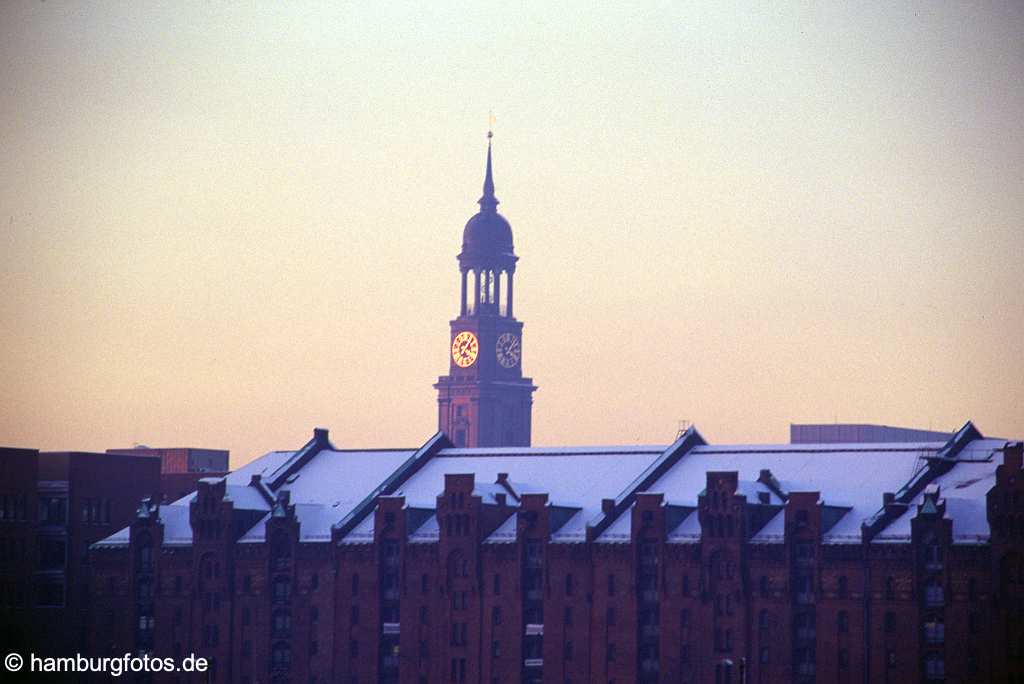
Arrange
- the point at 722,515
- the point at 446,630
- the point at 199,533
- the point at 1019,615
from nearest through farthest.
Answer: the point at 1019,615 < the point at 722,515 < the point at 446,630 < the point at 199,533

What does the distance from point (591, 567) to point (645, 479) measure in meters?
9.72

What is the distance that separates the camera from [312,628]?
536 feet

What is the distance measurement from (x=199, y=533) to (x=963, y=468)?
52755mm

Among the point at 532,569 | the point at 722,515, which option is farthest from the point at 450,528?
the point at 722,515

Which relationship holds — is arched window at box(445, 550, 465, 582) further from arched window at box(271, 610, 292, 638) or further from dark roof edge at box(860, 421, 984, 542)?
dark roof edge at box(860, 421, 984, 542)

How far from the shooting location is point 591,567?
152625 mm

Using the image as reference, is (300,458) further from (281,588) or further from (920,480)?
(920,480)

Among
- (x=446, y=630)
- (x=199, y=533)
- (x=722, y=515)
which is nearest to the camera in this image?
(x=722, y=515)

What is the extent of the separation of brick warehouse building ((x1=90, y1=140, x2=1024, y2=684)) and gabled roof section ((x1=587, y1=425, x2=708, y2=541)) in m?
0.19

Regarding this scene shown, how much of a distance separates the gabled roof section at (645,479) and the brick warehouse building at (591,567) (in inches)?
7.4

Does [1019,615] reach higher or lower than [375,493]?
lower

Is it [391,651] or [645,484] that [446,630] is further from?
[645,484]

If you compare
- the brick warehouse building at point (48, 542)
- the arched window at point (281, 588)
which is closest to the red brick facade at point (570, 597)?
the arched window at point (281, 588)

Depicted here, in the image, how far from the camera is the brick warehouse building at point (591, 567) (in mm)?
140625
